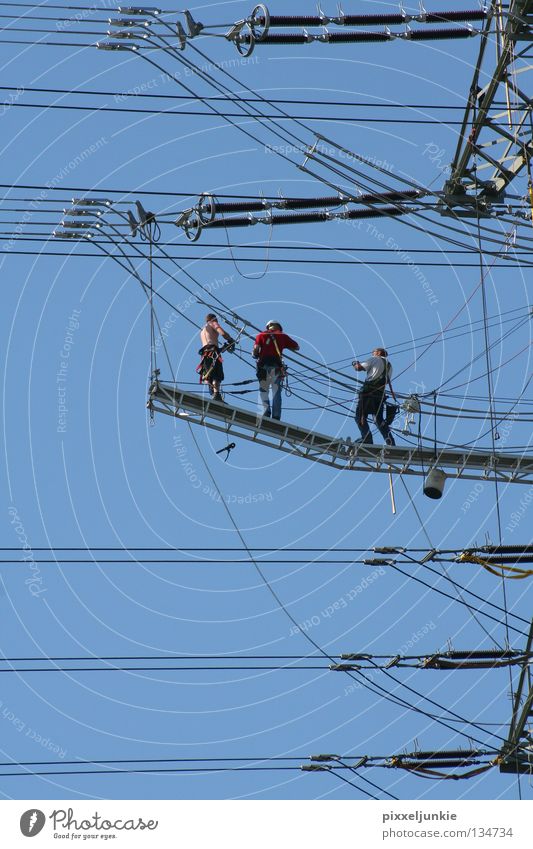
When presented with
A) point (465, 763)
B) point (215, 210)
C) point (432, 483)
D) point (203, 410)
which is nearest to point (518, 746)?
point (465, 763)

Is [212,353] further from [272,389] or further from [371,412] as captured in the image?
[371,412]

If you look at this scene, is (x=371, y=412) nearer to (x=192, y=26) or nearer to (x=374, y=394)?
(x=374, y=394)

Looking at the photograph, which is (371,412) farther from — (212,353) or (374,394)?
(212,353)

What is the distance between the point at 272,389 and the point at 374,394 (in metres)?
1.46

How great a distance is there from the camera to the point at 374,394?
29.8m

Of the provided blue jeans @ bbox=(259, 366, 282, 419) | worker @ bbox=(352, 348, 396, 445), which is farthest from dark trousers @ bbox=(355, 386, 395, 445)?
blue jeans @ bbox=(259, 366, 282, 419)

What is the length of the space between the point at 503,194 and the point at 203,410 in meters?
4.56

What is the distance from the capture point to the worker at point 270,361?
29.1m

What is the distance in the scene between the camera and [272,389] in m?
29.1

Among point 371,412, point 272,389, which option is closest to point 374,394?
point 371,412

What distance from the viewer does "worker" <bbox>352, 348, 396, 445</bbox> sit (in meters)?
29.3

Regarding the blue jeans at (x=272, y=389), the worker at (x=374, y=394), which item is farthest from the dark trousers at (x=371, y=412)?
the blue jeans at (x=272, y=389)

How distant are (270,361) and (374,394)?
1.47m

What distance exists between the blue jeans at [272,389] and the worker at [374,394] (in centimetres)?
111
